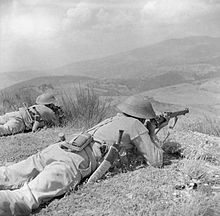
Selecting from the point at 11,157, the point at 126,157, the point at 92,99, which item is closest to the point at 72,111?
the point at 92,99

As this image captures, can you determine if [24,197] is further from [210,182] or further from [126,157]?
[210,182]

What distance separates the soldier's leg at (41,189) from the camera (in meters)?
3.37

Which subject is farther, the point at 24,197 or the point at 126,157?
the point at 126,157

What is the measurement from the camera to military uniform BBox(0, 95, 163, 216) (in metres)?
3.54

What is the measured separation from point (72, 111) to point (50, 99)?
0.94m

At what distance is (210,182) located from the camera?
4.39 metres

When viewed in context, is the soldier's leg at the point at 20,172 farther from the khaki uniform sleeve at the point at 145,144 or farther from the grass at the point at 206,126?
the grass at the point at 206,126

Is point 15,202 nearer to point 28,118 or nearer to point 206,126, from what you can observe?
point 28,118

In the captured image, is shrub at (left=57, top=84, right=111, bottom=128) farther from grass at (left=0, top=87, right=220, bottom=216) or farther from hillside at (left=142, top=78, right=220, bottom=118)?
hillside at (left=142, top=78, right=220, bottom=118)

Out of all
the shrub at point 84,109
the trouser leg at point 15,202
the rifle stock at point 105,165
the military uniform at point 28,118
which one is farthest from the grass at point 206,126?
the trouser leg at point 15,202

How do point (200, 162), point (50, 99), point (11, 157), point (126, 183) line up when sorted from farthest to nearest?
point (50, 99) → point (11, 157) → point (200, 162) → point (126, 183)

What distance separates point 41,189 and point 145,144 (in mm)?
1482

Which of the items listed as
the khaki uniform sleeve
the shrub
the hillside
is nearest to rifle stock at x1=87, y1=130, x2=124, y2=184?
the khaki uniform sleeve

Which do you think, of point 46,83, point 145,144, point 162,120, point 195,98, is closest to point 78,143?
point 145,144
